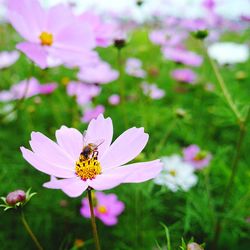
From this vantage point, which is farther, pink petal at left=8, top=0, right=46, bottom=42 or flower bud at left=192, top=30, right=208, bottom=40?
flower bud at left=192, top=30, right=208, bottom=40

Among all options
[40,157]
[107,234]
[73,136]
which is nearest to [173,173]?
[107,234]

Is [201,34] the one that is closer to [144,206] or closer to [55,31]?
[55,31]

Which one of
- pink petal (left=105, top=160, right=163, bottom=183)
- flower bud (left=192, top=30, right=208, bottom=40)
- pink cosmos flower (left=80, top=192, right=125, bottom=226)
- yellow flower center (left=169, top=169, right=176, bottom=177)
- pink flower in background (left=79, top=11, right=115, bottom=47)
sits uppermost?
pink petal (left=105, top=160, right=163, bottom=183)

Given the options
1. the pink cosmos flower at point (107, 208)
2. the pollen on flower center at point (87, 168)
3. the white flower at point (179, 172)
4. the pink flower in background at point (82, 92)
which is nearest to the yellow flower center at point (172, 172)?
the white flower at point (179, 172)

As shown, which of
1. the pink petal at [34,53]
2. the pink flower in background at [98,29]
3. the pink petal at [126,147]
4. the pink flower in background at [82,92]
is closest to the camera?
the pink petal at [126,147]

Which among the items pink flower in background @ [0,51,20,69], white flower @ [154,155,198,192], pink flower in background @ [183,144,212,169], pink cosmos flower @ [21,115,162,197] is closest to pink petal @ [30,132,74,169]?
pink cosmos flower @ [21,115,162,197]

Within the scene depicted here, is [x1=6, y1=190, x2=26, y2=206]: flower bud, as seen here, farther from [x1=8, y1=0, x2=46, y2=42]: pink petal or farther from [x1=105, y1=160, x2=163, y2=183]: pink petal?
[x1=8, y1=0, x2=46, y2=42]: pink petal

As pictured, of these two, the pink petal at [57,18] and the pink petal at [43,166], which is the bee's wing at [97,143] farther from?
the pink petal at [57,18]
